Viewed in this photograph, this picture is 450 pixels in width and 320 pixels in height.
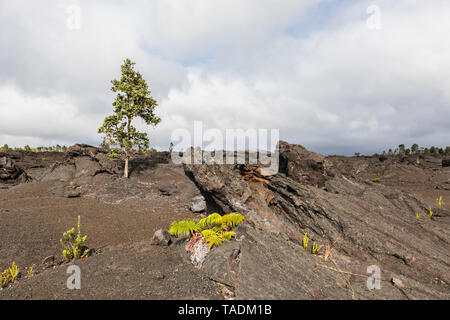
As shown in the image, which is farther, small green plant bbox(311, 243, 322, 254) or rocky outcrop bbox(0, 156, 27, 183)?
rocky outcrop bbox(0, 156, 27, 183)

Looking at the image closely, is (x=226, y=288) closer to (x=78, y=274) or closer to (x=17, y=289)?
(x=78, y=274)

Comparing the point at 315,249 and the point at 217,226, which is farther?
the point at 315,249

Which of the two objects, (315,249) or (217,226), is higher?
(217,226)

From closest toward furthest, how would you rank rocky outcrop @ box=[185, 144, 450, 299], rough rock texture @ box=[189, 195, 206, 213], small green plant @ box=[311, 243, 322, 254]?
rocky outcrop @ box=[185, 144, 450, 299] → small green plant @ box=[311, 243, 322, 254] → rough rock texture @ box=[189, 195, 206, 213]

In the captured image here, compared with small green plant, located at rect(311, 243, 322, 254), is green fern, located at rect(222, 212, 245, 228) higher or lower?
higher

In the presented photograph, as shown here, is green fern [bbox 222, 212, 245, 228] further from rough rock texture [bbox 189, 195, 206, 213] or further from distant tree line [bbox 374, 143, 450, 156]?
distant tree line [bbox 374, 143, 450, 156]

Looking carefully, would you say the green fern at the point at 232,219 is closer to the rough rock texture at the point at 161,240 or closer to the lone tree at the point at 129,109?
the rough rock texture at the point at 161,240

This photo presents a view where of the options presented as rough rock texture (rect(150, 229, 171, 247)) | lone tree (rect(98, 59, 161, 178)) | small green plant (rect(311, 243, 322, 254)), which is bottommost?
small green plant (rect(311, 243, 322, 254))

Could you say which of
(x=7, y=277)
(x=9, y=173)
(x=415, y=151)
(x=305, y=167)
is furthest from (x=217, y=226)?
(x=415, y=151)

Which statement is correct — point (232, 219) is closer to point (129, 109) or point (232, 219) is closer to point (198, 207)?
point (198, 207)

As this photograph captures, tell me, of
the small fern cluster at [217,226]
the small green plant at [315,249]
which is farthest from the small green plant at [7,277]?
the small green plant at [315,249]

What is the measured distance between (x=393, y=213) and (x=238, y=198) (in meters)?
8.56

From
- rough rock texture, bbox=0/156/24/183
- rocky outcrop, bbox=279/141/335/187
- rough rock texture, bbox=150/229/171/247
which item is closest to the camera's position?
rough rock texture, bbox=150/229/171/247

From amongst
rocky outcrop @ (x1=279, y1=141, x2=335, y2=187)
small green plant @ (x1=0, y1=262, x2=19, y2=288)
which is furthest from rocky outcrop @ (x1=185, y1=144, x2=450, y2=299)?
small green plant @ (x1=0, y1=262, x2=19, y2=288)
